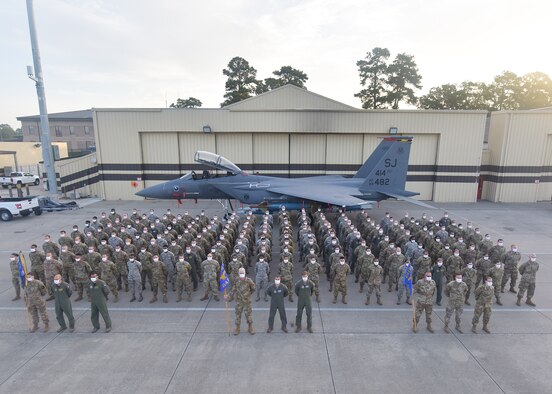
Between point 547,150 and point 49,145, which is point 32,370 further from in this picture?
point 547,150

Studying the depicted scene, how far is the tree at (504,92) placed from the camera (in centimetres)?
5212

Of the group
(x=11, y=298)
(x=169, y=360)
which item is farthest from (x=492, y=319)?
(x=11, y=298)

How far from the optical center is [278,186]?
16625 millimetres

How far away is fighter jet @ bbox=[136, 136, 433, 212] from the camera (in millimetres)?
16125

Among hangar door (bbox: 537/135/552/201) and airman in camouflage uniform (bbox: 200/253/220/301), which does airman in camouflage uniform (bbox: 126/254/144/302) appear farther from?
hangar door (bbox: 537/135/552/201)

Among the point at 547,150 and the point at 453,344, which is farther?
the point at 547,150

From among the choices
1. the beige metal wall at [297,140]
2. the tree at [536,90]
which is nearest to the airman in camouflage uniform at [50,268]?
the beige metal wall at [297,140]

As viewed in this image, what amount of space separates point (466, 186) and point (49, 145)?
2863 centimetres

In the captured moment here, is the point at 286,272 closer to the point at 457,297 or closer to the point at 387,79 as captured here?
the point at 457,297

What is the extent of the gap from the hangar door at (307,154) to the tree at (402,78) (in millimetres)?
35326

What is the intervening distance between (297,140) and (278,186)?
23.5 feet

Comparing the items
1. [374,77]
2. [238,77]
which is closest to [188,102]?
[238,77]

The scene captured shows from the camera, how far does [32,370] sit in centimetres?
575

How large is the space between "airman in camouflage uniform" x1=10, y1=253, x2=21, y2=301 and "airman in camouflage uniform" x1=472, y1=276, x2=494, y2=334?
11.4 metres
